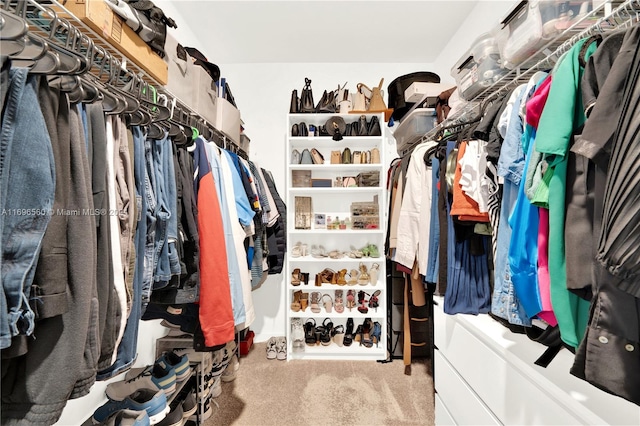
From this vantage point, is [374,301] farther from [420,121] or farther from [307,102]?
[307,102]

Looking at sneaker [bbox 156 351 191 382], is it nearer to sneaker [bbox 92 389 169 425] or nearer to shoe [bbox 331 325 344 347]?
sneaker [bbox 92 389 169 425]

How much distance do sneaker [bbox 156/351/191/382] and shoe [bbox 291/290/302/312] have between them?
98 centimetres

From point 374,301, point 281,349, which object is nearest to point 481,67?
point 374,301

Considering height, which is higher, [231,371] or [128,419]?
[128,419]

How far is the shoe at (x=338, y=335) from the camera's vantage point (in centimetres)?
232

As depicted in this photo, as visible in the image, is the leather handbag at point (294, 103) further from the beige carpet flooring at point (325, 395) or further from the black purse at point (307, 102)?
the beige carpet flooring at point (325, 395)

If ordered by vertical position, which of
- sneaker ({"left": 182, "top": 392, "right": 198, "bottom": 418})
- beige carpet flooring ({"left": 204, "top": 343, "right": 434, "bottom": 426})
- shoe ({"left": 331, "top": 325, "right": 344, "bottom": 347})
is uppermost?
sneaker ({"left": 182, "top": 392, "right": 198, "bottom": 418})

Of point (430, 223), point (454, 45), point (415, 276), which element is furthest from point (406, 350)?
point (454, 45)

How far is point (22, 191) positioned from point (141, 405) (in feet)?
3.36

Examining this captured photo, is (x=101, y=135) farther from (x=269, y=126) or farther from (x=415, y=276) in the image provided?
(x=269, y=126)

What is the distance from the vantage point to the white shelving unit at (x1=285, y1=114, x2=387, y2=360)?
2.24 metres

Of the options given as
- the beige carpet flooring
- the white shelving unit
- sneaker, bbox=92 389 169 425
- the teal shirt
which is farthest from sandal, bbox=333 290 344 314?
the teal shirt

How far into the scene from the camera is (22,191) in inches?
17.8

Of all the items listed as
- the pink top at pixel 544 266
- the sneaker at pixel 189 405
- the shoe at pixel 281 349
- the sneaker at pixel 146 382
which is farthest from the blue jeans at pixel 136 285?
the shoe at pixel 281 349
